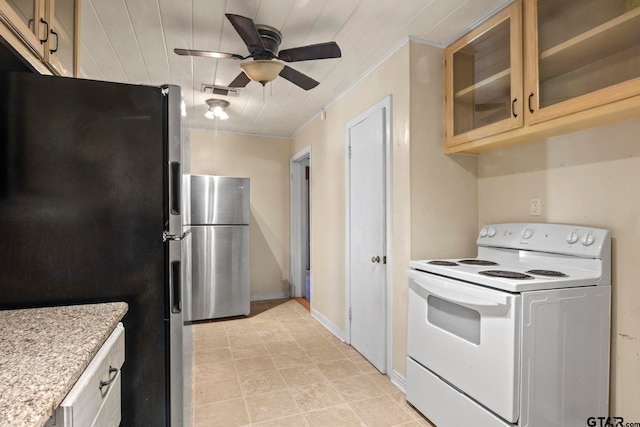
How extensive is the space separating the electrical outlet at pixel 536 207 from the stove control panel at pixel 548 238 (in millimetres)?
98

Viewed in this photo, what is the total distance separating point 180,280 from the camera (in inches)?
58.4

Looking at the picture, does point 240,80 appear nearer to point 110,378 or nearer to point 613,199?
point 110,378

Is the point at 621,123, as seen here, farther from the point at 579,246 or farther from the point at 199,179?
the point at 199,179

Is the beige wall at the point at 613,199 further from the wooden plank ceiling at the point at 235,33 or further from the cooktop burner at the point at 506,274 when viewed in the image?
the wooden plank ceiling at the point at 235,33

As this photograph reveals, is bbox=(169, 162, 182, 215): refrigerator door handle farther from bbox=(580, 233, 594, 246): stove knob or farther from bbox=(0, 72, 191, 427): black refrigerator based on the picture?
bbox=(580, 233, 594, 246): stove knob

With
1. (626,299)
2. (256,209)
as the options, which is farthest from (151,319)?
(256,209)

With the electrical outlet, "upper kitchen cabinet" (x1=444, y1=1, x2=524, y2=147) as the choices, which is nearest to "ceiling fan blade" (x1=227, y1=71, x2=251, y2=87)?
"upper kitchen cabinet" (x1=444, y1=1, x2=524, y2=147)

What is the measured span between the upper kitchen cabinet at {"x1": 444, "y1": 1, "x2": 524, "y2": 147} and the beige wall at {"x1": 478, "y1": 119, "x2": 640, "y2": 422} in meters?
0.32

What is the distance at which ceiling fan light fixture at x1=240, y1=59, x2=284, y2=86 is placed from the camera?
81.4 inches

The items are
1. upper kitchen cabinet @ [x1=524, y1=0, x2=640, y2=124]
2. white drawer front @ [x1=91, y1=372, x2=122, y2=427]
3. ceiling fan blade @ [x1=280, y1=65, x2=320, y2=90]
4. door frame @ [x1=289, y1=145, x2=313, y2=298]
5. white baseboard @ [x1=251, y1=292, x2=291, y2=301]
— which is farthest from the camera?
door frame @ [x1=289, y1=145, x2=313, y2=298]

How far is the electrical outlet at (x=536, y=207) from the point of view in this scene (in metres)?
1.93

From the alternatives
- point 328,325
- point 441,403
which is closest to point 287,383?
point 441,403

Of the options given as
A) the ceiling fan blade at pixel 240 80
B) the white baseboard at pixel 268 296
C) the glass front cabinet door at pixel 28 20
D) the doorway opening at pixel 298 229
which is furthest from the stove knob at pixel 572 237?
the white baseboard at pixel 268 296

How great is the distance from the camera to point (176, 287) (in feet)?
4.75
